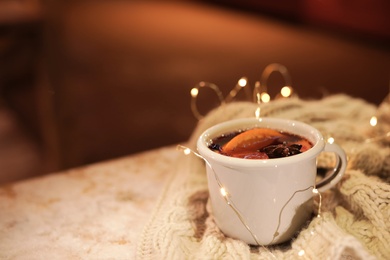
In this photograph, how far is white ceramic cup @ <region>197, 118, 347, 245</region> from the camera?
49 centimetres

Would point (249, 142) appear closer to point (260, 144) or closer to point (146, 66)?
point (260, 144)

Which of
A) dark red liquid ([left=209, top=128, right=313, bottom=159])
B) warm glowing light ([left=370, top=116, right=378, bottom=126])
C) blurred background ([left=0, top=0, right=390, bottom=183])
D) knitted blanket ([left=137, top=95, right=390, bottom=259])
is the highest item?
dark red liquid ([left=209, top=128, right=313, bottom=159])

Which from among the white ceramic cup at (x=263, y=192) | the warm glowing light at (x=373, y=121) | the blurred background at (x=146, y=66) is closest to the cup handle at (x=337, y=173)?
the white ceramic cup at (x=263, y=192)

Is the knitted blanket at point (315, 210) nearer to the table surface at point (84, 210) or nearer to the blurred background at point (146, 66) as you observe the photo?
the table surface at point (84, 210)

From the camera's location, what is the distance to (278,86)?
7.68 feet

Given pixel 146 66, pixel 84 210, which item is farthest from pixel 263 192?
pixel 146 66

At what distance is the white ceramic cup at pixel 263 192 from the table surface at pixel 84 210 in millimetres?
129

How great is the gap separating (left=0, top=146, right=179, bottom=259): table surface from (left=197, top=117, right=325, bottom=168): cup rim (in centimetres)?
14

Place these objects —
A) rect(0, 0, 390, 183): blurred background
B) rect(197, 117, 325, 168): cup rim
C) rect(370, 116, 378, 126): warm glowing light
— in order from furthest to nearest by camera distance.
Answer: rect(0, 0, 390, 183): blurred background < rect(370, 116, 378, 126): warm glowing light < rect(197, 117, 325, 168): cup rim

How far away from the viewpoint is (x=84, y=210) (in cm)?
64

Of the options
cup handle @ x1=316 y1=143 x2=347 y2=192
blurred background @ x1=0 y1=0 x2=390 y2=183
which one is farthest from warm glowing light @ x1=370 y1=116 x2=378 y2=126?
blurred background @ x1=0 y1=0 x2=390 y2=183

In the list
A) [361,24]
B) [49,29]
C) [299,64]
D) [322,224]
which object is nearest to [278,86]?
[299,64]

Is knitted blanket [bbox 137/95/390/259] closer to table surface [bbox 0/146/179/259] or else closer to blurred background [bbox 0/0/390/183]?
table surface [bbox 0/146/179/259]

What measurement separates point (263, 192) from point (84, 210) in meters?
0.27
